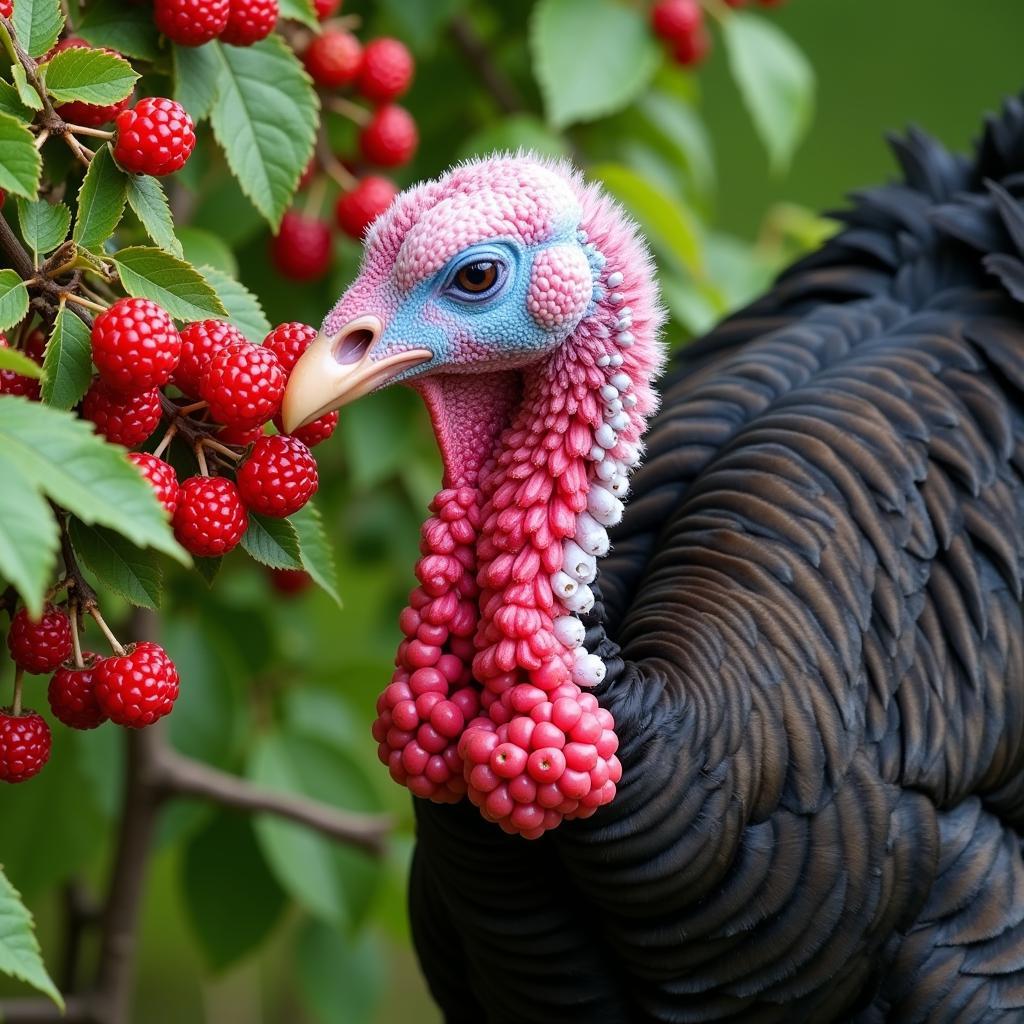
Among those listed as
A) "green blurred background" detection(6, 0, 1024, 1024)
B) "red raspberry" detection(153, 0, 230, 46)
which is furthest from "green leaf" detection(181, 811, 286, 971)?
"red raspberry" detection(153, 0, 230, 46)

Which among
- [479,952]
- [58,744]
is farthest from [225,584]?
[479,952]

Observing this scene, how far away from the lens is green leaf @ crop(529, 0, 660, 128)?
136cm

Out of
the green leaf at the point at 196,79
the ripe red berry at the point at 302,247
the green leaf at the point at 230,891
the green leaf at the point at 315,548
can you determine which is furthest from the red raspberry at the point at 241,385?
the green leaf at the point at 230,891

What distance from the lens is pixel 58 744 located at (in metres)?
1.58

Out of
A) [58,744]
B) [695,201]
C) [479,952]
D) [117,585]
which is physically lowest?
[58,744]

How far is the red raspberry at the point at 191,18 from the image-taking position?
0.86m

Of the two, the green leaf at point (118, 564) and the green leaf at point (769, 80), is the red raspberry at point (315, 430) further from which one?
the green leaf at point (769, 80)

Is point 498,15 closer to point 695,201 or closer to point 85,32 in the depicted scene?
point 695,201

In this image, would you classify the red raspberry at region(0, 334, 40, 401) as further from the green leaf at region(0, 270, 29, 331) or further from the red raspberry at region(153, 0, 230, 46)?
the red raspberry at region(153, 0, 230, 46)

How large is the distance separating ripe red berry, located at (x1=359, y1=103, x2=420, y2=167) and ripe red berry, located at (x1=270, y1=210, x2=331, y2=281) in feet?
0.34

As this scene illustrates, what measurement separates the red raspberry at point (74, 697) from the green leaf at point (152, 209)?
0.71 feet

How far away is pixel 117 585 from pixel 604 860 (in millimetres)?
305

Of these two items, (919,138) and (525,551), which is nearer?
(525,551)

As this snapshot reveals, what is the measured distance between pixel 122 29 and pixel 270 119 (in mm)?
104
